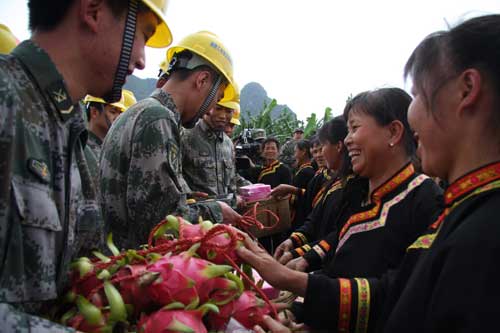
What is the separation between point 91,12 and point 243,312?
1138mm

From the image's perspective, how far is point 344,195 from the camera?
2.40 meters

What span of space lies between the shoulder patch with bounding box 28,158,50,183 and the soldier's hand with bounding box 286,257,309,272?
180 centimetres

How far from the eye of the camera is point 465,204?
42.6 inches

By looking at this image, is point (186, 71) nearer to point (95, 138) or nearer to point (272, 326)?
point (95, 138)

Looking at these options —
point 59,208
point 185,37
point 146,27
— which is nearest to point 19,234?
point 59,208

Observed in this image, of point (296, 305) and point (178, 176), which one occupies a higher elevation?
point (178, 176)

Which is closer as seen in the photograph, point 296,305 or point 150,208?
point 296,305

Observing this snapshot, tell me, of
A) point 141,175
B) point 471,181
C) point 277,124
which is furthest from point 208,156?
point 277,124

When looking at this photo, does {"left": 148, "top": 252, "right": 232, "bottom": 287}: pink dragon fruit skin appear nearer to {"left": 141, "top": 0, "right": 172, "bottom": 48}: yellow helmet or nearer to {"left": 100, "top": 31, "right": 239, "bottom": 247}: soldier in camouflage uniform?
{"left": 141, "top": 0, "right": 172, "bottom": 48}: yellow helmet

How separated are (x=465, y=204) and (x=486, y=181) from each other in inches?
3.4

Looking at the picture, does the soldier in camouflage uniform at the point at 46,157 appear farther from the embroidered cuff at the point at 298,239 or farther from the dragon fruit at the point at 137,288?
the embroidered cuff at the point at 298,239

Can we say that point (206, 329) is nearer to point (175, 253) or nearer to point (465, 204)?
point (175, 253)

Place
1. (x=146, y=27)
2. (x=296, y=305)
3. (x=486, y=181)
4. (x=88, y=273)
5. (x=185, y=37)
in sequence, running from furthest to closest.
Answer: (x=185, y=37), (x=296, y=305), (x=146, y=27), (x=88, y=273), (x=486, y=181)

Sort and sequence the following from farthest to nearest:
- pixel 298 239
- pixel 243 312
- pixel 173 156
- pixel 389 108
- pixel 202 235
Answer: pixel 298 239
pixel 173 156
pixel 389 108
pixel 202 235
pixel 243 312
